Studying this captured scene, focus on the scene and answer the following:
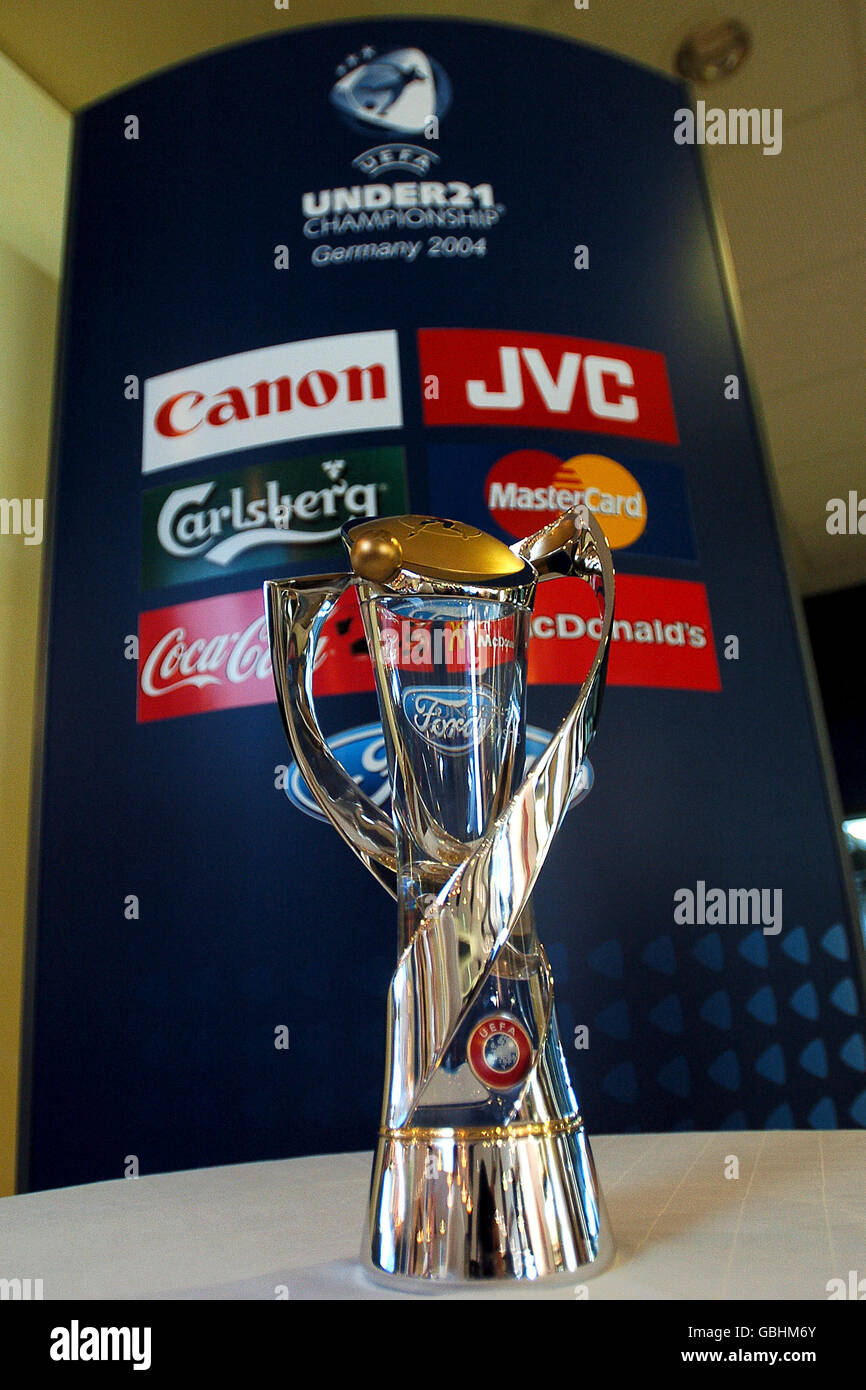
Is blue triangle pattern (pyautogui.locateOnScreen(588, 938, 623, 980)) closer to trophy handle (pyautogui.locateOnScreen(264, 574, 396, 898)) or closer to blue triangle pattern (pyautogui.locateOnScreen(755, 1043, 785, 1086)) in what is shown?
blue triangle pattern (pyautogui.locateOnScreen(755, 1043, 785, 1086))

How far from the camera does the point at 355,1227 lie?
0.59m

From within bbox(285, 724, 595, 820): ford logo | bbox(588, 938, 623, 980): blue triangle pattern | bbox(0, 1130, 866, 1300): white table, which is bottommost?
bbox(0, 1130, 866, 1300): white table

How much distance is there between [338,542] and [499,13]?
1501 millimetres

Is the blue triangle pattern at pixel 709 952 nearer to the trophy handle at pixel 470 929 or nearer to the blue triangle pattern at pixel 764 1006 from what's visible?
the blue triangle pattern at pixel 764 1006

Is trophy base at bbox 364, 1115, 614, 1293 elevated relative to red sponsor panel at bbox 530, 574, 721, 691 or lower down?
lower down

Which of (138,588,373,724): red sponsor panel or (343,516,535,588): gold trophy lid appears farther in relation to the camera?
(138,588,373,724): red sponsor panel

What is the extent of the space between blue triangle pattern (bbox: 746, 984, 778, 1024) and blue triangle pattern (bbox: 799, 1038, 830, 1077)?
2.1 inches

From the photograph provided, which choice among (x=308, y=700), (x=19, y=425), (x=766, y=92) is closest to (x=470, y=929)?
(x=308, y=700)

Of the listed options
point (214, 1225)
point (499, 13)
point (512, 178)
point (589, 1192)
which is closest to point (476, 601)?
point (589, 1192)

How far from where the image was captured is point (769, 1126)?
49.9 inches

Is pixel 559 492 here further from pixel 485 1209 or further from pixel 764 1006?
pixel 485 1209

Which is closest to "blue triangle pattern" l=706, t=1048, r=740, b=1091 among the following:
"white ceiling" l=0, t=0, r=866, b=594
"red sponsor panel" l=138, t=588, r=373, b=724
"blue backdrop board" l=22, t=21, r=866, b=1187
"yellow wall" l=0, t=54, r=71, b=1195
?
"blue backdrop board" l=22, t=21, r=866, b=1187

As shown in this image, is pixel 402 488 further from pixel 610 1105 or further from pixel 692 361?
pixel 610 1105

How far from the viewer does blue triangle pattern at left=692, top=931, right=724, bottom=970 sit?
1.30 m
